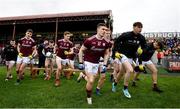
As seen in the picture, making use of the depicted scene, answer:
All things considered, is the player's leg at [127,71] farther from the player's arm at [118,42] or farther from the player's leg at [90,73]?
the player's leg at [90,73]

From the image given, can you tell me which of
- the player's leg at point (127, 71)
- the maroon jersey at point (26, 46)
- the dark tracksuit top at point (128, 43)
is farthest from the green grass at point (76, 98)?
the maroon jersey at point (26, 46)

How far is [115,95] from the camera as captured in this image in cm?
1211

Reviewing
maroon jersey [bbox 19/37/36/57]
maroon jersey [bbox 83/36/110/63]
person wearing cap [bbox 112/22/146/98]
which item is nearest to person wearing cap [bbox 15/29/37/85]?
maroon jersey [bbox 19/37/36/57]

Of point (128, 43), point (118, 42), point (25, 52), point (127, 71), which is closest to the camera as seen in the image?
point (127, 71)

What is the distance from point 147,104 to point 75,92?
3.21m

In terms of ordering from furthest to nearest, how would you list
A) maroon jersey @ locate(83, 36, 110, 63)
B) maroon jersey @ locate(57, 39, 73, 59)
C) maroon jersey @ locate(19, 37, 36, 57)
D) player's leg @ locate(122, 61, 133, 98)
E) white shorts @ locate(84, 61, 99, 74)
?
maroon jersey @ locate(19, 37, 36, 57)
maroon jersey @ locate(57, 39, 73, 59)
player's leg @ locate(122, 61, 133, 98)
maroon jersey @ locate(83, 36, 110, 63)
white shorts @ locate(84, 61, 99, 74)

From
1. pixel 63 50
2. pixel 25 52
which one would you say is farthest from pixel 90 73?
pixel 25 52

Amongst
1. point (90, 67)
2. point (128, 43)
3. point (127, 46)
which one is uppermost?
point (128, 43)

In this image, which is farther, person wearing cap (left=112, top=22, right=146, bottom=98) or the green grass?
person wearing cap (left=112, top=22, right=146, bottom=98)

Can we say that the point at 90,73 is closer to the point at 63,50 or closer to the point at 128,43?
the point at 128,43

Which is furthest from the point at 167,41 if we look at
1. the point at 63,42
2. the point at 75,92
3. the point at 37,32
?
the point at 75,92

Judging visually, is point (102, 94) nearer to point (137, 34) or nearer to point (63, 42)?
point (137, 34)

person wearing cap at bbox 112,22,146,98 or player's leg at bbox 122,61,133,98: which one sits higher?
person wearing cap at bbox 112,22,146,98

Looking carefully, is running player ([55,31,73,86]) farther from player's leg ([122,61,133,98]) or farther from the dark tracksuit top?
player's leg ([122,61,133,98])
